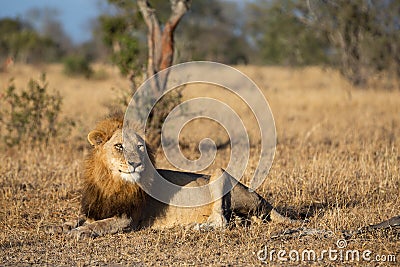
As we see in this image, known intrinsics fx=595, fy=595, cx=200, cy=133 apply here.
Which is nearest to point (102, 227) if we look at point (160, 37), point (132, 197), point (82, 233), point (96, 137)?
point (82, 233)

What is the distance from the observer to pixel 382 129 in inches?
451

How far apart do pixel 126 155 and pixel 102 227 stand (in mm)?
659

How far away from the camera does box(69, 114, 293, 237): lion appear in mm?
5133

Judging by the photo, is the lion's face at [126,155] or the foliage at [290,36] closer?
the lion's face at [126,155]

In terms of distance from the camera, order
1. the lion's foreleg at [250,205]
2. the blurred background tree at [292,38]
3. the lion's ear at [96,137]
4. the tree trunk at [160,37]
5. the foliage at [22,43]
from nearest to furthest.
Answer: the lion's ear at [96,137] < the lion's foreleg at [250,205] < the tree trunk at [160,37] < the blurred background tree at [292,38] < the foliage at [22,43]

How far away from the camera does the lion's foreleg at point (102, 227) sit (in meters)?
5.07

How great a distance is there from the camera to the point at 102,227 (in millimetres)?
5125

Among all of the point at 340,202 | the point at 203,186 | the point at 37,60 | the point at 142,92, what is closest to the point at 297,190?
the point at 340,202

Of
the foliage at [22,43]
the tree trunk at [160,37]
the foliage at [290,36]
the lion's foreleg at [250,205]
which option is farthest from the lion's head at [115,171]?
the foliage at [22,43]

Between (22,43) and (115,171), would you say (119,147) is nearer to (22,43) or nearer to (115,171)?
(115,171)

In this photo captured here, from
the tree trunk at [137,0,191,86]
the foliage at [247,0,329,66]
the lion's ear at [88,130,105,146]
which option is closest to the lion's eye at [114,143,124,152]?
the lion's ear at [88,130,105,146]

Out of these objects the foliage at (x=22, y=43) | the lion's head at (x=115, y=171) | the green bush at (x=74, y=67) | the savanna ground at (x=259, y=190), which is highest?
the foliage at (x=22, y=43)

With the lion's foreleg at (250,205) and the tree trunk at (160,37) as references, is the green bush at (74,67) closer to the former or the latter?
the tree trunk at (160,37)

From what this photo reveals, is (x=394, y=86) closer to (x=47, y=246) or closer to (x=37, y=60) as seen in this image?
(x=47, y=246)
